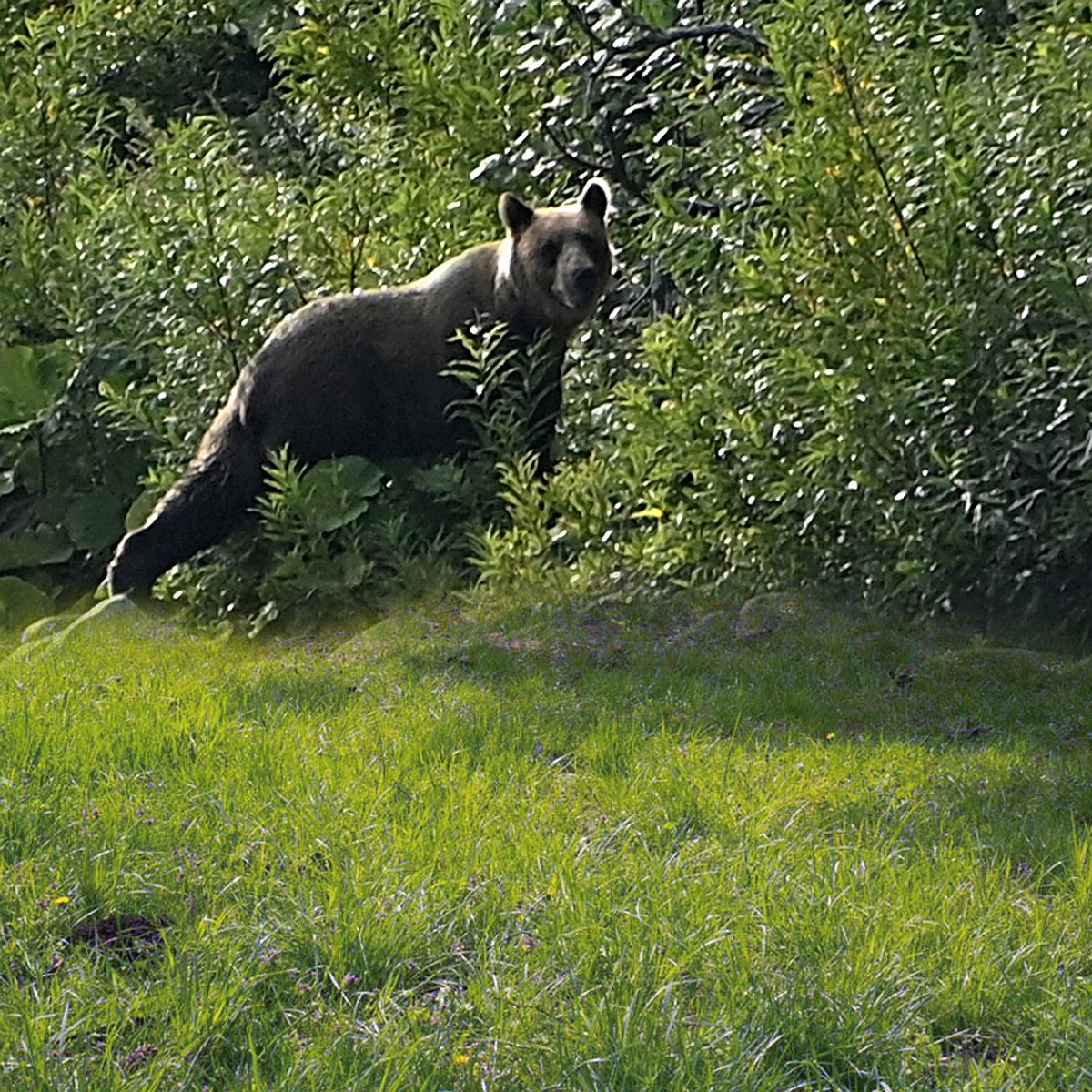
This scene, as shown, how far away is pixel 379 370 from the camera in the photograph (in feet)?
30.6

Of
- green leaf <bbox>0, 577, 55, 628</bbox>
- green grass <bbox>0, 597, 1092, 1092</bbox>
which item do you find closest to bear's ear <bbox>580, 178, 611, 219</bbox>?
green grass <bbox>0, 597, 1092, 1092</bbox>

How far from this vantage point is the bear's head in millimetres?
8961

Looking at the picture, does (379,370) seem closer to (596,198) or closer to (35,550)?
(596,198)

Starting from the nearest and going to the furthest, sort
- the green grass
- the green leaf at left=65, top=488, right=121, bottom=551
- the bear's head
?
the green grass < the bear's head < the green leaf at left=65, top=488, right=121, bottom=551

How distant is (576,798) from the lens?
17.1ft

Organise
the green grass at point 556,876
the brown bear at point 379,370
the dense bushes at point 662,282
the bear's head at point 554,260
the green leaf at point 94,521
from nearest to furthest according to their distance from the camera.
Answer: the green grass at point 556,876, the dense bushes at point 662,282, the bear's head at point 554,260, the brown bear at point 379,370, the green leaf at point 94,521

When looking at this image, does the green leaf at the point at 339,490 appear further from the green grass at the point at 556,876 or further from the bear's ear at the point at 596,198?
the green grass at the point at 556,876

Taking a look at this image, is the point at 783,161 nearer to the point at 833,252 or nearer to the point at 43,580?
the point at 833,252

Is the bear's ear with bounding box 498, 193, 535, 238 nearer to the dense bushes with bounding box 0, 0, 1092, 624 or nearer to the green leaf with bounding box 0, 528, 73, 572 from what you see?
the dense bushes with bounding box 0, 0, 1092, 624

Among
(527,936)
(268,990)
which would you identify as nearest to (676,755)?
(527,936)

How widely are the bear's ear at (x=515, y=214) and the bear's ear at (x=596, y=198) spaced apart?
280 millimetres

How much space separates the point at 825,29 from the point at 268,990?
207 inches

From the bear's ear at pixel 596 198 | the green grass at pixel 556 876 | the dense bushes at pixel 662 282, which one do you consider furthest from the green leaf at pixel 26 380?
the green grass at pixel 556 876

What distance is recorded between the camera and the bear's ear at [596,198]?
9.13 meters
